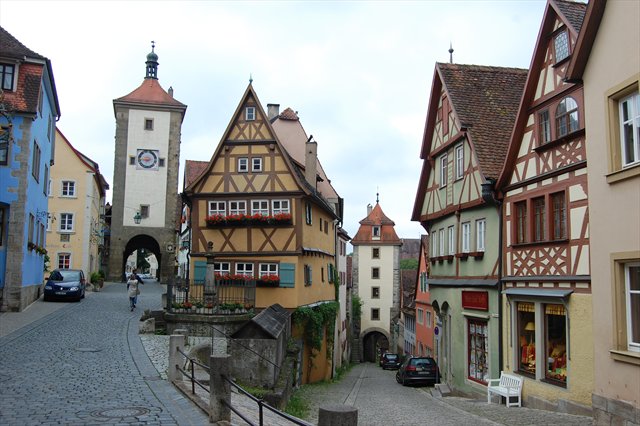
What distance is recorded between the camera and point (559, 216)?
51.4 feet

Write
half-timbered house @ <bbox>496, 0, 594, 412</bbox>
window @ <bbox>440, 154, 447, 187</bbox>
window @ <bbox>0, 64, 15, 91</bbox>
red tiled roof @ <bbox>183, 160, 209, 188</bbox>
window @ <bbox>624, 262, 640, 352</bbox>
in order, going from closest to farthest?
window @ <bbox>624, 262, 640, 352</bbox>
half-timbered house @ <bbox>496, 0, 594, 412</bbox>
window @ <bbox>440, 154, 447, 187</bbox>
window @ <bbox>0, 64, 15, 91</bbox>
red tiled roof @ <bbox>183, 160, 209, 188</bbox>

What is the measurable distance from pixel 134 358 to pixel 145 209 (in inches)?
1618

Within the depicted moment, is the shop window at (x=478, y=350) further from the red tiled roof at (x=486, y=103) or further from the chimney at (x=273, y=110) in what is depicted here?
the chimney at (x=273, y=110)

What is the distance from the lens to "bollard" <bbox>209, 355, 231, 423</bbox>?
9242 mm

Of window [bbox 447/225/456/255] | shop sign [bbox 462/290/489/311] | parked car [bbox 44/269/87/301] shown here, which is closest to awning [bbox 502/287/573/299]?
shop sign [bbox 462/290/489/311]

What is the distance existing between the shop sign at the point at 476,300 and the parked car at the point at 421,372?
672 centimetres

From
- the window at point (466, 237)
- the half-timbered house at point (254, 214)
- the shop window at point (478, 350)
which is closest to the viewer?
the shop window at point (478, 350)

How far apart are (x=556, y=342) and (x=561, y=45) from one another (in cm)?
752

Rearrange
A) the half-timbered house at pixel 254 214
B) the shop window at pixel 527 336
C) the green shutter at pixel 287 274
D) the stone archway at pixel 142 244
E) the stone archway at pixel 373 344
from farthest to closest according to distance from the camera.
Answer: the stone archway at pixel 373 344
the stone archway at pixel 142 244
the half-timbered house at pixel 254 214
the green shutter at pixel 287 274
the shop window at pixel 527 336

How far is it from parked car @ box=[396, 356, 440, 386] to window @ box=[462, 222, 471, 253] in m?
7.48

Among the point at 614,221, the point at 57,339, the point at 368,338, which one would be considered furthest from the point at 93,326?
the point at 368,338

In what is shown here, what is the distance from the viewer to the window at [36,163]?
26334mm

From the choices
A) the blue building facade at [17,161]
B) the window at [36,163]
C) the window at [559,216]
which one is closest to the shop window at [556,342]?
the window at [559,216]

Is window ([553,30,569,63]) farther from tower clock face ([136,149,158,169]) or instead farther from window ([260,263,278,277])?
tower clock face ([136,149,158,169])
